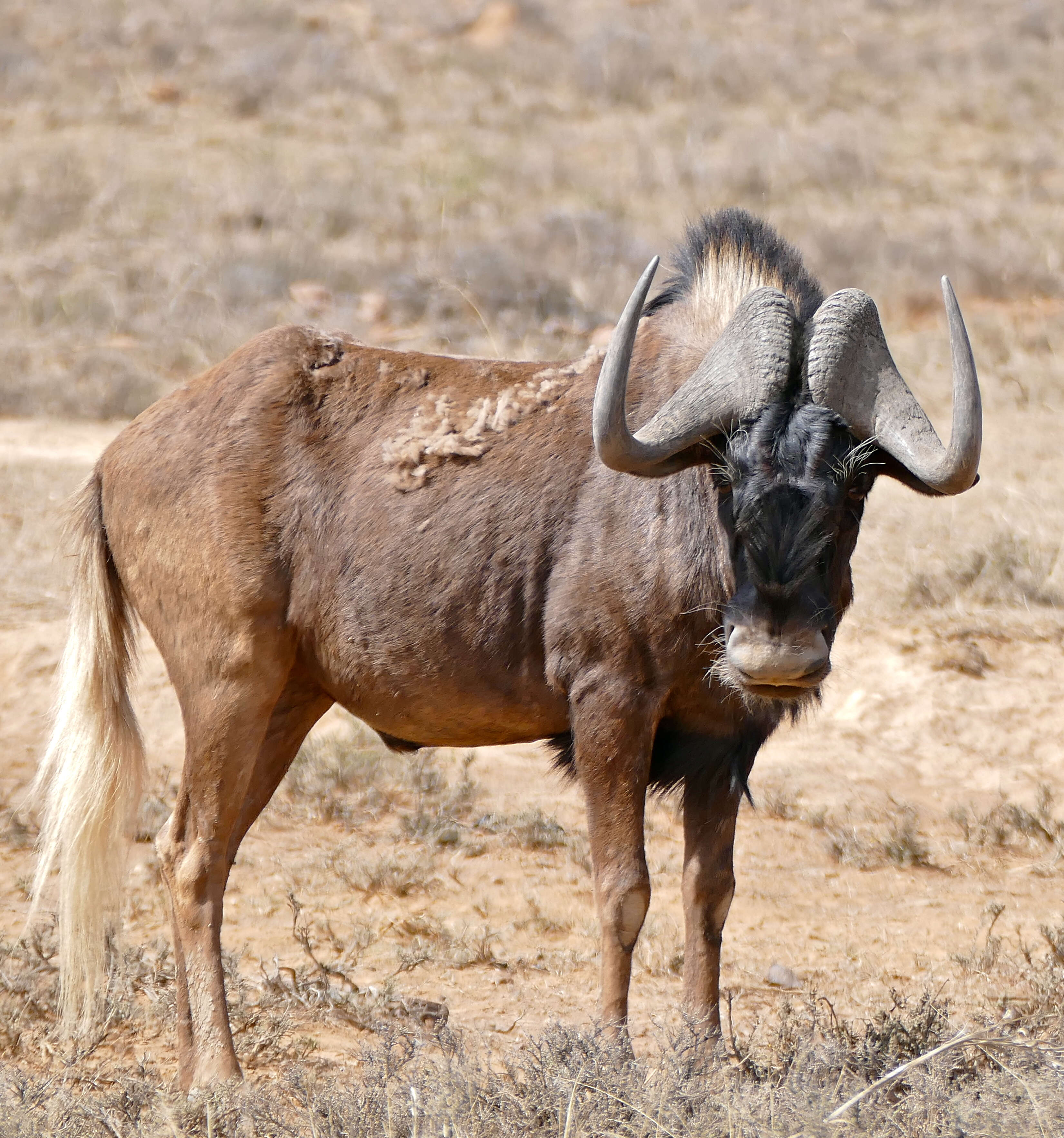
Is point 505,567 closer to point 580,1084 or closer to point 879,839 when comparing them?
point 580,1084

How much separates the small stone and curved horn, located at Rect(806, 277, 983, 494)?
8.34 feet

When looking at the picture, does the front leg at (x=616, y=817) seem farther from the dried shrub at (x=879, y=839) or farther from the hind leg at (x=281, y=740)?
the dried shrub at (x=879, y=839)

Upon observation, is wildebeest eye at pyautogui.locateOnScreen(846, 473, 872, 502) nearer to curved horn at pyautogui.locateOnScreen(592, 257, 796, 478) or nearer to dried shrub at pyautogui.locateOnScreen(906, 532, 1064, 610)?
curved horn at pyautogui.locateOnScreen(592, 257, 796, 478)

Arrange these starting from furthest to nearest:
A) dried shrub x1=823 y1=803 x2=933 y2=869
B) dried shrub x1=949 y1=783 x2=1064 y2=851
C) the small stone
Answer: dried shrub x1=949 y1=783 x2=1064 y2=851 → dried shrub x1=823 y1=803 x2=933 y2=869 → the small stone

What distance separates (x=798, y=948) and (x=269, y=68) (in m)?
21.2

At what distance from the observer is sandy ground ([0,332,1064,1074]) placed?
5750mm

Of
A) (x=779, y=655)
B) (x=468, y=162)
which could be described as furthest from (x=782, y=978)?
(x=468, y=162)

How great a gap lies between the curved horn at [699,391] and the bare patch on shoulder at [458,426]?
2.46 ft

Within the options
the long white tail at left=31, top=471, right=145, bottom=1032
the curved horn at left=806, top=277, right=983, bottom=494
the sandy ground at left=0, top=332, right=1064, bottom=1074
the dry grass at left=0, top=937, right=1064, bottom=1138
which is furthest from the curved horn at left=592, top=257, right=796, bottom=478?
the long white tail at left=31, top=471, right=145, bottom=1032

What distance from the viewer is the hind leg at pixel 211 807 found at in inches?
183

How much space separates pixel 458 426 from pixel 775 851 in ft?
10.6

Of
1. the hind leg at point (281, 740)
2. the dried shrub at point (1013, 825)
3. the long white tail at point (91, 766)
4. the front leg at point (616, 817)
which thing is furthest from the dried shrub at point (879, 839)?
the long white tail at point (91, 766)

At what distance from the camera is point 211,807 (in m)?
4.77

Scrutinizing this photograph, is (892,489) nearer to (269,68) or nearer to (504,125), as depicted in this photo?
(504,125)
